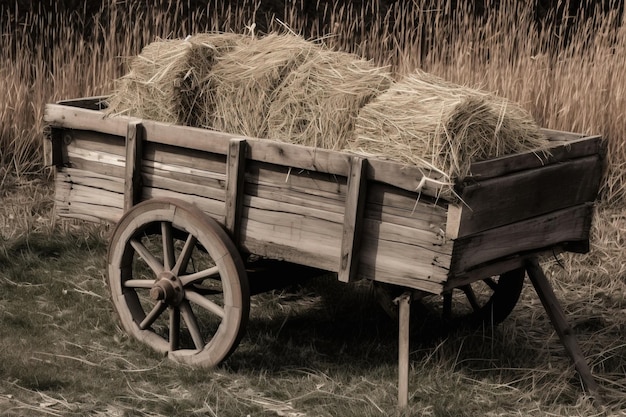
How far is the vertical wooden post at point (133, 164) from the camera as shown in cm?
448

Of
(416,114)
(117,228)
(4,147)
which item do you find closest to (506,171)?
(416,114)

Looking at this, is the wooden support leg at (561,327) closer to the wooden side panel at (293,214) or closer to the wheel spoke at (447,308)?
the wheel spoke at (447,308)

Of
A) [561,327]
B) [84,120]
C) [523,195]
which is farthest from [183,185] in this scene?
[561,327]

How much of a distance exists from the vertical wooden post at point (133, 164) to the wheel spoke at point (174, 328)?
50 centimetres

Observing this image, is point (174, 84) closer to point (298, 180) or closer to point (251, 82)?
point (251, 82)

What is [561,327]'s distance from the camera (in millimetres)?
4402

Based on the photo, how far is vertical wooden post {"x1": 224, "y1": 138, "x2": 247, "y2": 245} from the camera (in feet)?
13.7

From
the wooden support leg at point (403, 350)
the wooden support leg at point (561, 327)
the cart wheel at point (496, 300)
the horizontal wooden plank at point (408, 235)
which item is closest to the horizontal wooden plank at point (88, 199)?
the horizontal wooden plank at point (408, 235)

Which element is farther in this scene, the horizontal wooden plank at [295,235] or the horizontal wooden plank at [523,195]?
the horizontal wooden plank at [295,235]

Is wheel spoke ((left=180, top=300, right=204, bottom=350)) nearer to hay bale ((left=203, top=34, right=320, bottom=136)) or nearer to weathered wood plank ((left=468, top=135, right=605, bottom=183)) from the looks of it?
hay bale ((left=203, top=34, right=320, bottom=136))

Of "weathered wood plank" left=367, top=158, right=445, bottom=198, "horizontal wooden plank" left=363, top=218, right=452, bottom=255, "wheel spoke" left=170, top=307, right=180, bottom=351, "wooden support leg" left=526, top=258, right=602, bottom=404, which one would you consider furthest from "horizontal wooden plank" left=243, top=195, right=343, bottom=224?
"wooden support leg" left=526, top=258, right=602, bottom=404

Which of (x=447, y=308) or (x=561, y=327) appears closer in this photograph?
(x=561, y=327)

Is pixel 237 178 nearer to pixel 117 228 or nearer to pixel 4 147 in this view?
pixel 117 228

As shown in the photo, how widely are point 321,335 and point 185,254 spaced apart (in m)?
0.90
